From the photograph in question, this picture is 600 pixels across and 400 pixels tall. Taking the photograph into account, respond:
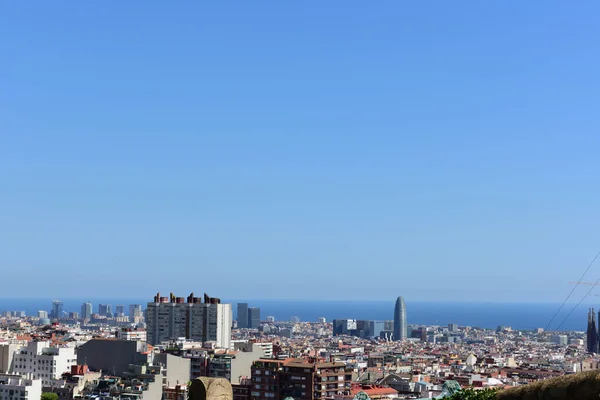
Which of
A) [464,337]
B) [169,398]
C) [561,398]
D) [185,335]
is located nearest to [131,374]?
[169,398]

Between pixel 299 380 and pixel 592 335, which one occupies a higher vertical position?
pixel 592 335

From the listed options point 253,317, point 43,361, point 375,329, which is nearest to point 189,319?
point 43,361

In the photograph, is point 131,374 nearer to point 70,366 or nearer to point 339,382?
point 70,366

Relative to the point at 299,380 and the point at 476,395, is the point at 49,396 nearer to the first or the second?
the point at 299,380

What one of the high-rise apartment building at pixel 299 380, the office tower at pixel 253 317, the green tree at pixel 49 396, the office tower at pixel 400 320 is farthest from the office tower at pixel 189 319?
the office tower at pixel 253 317

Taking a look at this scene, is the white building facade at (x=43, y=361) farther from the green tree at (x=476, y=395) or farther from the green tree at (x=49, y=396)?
the green tree at (x=476, y=395)

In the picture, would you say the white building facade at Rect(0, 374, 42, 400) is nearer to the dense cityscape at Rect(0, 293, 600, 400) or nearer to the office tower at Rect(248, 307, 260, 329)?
the dense cityscape at Rect(0, 293, 600, 400)
